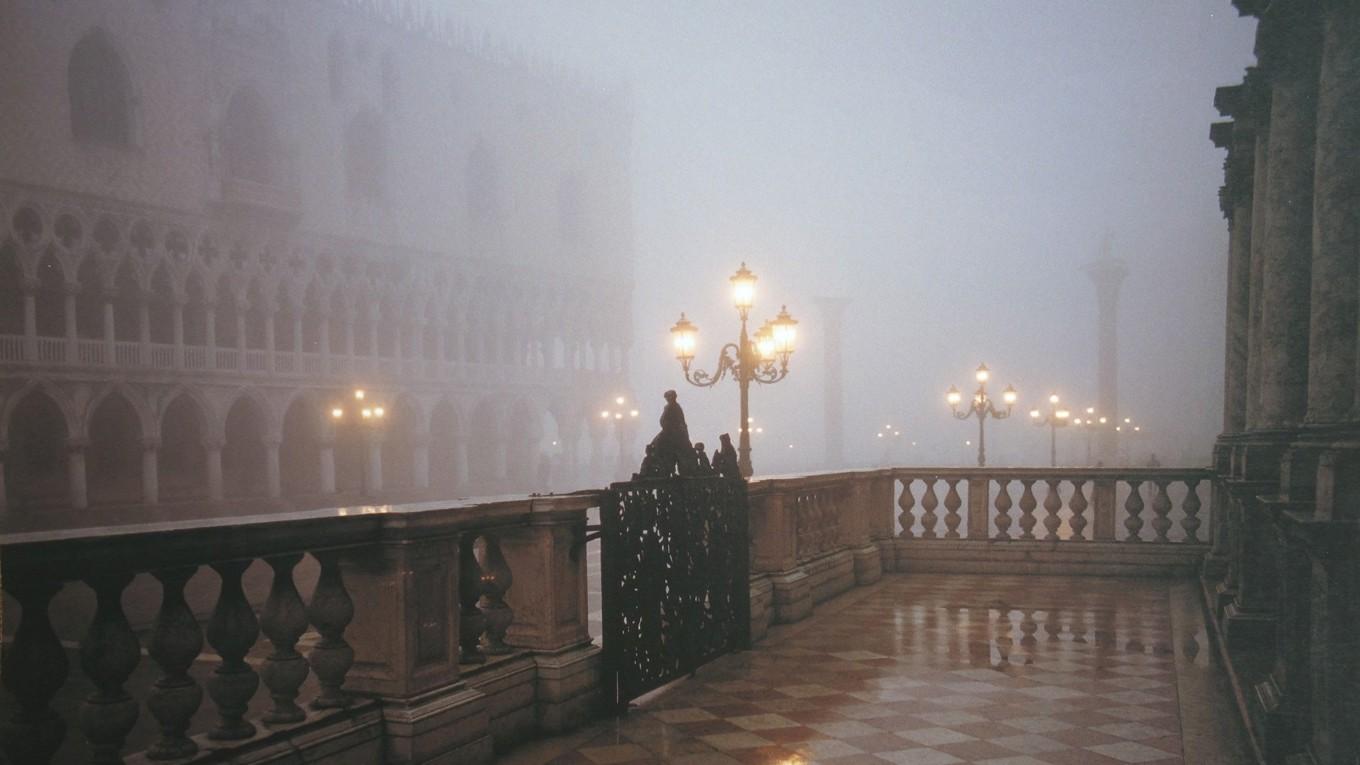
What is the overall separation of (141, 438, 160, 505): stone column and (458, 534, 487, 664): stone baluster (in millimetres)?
32924

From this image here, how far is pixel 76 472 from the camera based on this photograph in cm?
3155

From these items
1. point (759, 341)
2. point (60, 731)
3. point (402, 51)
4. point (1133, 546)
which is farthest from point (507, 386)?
point (60, 731)

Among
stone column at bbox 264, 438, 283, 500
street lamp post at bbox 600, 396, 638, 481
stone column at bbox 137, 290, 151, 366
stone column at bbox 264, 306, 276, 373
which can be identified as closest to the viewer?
stone column at bbox 137, 290, 151, 366

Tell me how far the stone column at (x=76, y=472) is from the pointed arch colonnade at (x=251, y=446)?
31 mm

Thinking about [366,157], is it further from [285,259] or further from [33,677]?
[33,677]

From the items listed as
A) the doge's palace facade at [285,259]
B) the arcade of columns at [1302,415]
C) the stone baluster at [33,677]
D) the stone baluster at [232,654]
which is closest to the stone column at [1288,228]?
the arcade of columns at [1302,415]

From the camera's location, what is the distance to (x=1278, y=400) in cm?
742

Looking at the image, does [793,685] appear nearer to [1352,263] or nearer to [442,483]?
[1352,263]

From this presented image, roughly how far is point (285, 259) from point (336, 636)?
40.1 m

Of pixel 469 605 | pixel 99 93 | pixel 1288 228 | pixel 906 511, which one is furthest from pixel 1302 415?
pixel 99 93

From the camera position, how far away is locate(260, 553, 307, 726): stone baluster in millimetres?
3910

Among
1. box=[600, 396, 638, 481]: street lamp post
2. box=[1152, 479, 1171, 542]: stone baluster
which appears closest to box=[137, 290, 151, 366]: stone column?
box=[600, 396, 638, 481]: street lamp post

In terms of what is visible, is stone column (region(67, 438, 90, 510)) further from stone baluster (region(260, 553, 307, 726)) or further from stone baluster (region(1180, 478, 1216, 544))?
stone baluster (region(260, 553, 307, 726))

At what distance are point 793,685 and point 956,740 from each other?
145 cm
